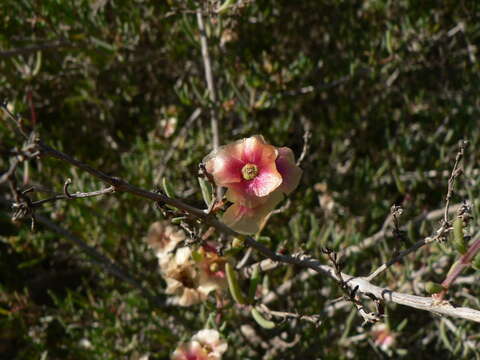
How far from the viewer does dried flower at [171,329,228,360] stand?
171 cm

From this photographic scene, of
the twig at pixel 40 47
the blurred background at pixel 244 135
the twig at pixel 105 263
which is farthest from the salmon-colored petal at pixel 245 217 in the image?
the twig at pixel 40 47

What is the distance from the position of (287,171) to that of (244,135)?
174 centimetres

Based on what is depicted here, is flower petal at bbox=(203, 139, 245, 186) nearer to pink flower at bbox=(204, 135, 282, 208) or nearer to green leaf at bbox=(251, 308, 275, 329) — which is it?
pink flower at bbox=(204, 135, 282, 208)

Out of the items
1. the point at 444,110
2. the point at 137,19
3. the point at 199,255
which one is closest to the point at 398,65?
the point at 444,110

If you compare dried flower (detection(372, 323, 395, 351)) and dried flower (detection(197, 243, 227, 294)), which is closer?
dried flower (detection(197, 243, 227, 294))

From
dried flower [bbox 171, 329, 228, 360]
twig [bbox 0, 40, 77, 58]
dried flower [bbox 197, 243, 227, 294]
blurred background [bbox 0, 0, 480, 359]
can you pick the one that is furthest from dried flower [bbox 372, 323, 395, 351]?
twig [bbox 0, 40, 77, 58]

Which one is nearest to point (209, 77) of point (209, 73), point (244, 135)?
point (209, 73)

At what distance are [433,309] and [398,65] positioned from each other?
2125mm

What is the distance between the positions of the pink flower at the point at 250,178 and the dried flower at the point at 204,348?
741mm

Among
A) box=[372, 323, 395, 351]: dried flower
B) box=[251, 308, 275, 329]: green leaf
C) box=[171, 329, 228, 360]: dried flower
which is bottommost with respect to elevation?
box=[372, 323, 395, 351]: dried flower

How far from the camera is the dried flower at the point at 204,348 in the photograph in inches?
67.4

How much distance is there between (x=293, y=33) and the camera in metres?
3.47

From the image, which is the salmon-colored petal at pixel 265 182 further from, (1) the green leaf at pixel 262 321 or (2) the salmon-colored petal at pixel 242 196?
(1) the green leaf at pixel 262 321

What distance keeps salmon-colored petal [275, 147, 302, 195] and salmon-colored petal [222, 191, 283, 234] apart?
0.08 m
